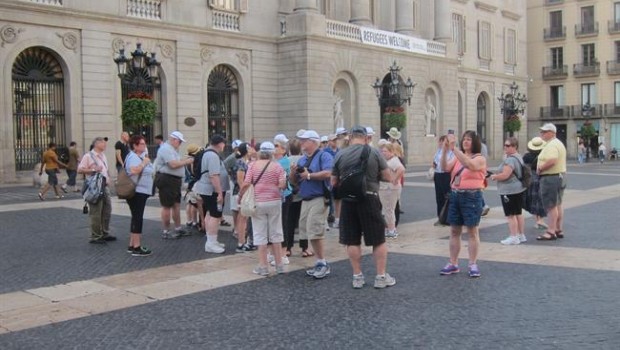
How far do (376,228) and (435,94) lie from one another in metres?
34.7

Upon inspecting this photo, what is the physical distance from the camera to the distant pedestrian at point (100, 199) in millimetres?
11078

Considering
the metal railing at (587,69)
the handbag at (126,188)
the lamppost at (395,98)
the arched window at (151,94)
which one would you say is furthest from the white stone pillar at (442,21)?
the handbag at (126,188)

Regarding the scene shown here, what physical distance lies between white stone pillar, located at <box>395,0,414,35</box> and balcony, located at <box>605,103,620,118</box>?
28.3 metres

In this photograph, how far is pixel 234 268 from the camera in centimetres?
911

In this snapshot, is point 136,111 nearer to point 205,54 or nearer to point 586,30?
point 205,54

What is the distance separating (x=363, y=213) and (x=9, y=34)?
19530 millimetres

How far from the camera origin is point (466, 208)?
8.16 metres

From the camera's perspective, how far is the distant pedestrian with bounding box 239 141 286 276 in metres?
8.56

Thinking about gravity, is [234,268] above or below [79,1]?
below

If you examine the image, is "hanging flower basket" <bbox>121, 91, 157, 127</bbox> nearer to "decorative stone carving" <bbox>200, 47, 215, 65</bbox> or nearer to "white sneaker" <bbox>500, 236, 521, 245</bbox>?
"decorative stone carving" <bbox>200, 47, 215, 65</bbox>

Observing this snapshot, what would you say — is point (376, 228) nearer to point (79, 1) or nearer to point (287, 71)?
point (79, 1)

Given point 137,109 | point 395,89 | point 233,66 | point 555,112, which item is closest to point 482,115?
point 555,112

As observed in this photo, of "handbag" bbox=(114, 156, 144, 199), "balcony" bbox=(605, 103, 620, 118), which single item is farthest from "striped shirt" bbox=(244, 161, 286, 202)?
"balcony" bbox=(605, 103, 620, 118)

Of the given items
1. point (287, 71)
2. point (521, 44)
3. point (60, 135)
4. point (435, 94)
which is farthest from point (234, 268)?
point (521, 44)
